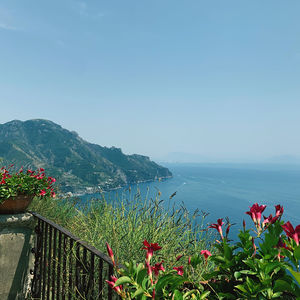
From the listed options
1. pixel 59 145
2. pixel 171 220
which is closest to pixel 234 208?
pixel 171 220

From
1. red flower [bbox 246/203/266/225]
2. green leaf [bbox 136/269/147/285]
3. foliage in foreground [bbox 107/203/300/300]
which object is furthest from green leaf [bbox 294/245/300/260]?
green leaf [bbox 136/269/147/285]

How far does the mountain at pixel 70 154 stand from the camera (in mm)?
61750

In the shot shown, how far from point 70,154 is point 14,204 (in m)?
73.9

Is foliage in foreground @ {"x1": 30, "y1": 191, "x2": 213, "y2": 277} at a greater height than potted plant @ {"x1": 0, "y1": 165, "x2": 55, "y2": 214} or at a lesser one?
lesser

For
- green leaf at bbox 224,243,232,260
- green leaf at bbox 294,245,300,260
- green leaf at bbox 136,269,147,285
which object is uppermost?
green leaf at bbox 294,245,300,260

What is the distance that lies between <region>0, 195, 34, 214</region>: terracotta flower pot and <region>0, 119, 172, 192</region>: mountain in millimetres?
51046

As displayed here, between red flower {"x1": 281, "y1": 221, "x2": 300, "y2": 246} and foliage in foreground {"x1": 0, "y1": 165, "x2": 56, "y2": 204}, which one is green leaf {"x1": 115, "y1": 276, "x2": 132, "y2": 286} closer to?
red flower {"x1": 281, "y1": 221, "x2": 300, "y2": 246}

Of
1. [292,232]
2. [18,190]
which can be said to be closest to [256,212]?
[292,232]

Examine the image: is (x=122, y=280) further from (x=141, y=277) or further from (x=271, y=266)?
(x=271, y=266)

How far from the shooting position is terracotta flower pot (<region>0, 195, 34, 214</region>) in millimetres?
2800

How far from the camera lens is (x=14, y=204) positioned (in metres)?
2.84

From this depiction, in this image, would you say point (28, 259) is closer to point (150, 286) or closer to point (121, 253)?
point (121, 253)

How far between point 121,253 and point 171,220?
30.9 inches

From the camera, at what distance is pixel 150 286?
39.5 inches
